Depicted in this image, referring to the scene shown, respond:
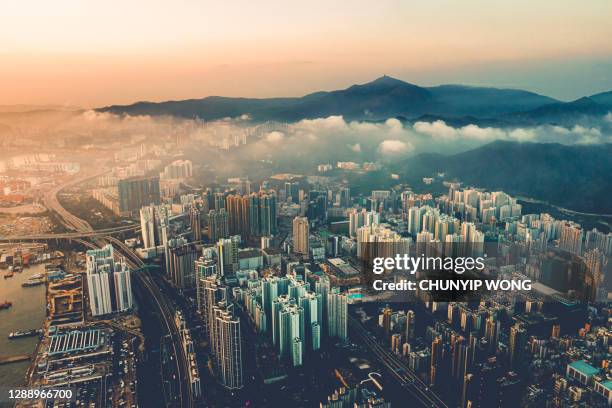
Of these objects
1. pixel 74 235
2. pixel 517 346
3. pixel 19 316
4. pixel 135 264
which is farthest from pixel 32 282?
pixel 517 346

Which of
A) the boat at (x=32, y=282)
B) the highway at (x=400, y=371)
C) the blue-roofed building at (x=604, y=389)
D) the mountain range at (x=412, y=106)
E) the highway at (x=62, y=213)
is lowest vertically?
the highway at (x=400, y=371)

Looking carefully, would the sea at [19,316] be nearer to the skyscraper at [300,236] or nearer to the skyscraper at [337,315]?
the skyscraper at [337,315]

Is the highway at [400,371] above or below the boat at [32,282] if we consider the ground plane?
below

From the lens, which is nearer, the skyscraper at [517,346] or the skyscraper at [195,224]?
the skyscraper at [517,346]

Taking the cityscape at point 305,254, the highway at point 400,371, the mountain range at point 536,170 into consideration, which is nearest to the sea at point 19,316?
the cityscape at point 305,254

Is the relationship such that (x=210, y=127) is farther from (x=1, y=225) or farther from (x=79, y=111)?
(x=1, y=225)

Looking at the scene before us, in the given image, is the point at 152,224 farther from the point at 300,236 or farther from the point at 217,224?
the point at 300,236

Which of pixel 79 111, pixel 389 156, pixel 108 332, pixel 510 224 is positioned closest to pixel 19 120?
pixel 79 111
